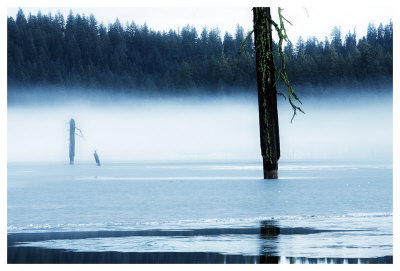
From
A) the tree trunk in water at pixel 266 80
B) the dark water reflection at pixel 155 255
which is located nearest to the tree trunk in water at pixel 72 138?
the tree trunk in water at pixel 266 80

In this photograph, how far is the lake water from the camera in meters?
6.12

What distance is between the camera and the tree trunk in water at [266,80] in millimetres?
11125

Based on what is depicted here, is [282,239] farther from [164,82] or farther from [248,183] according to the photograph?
[164,82]

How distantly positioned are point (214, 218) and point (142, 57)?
45.9 meters

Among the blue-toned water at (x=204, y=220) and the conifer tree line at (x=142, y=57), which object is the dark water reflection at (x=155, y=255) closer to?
the blue-toned water at (x=204, y=220)

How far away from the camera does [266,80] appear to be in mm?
11234

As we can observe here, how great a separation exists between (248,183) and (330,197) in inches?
96.0

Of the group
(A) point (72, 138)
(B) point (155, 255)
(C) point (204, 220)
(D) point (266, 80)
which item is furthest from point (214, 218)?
(A) point (72, 138)

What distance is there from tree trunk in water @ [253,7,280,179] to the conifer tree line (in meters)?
26.0

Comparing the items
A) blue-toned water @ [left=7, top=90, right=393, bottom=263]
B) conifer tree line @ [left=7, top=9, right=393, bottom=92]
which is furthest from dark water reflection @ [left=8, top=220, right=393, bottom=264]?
conifer tree line @ [left=7, top=9, right=393, bottom=92]

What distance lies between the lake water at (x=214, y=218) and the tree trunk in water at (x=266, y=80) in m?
0.81

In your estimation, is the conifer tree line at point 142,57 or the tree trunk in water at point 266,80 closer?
the tree trunk in water at point 266,80

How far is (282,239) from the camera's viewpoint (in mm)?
6352

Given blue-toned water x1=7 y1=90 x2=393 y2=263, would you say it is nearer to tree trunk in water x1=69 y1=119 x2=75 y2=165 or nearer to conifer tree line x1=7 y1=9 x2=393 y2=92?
tree trunk in water x1=69 y1=119 x2=75 y2=165
